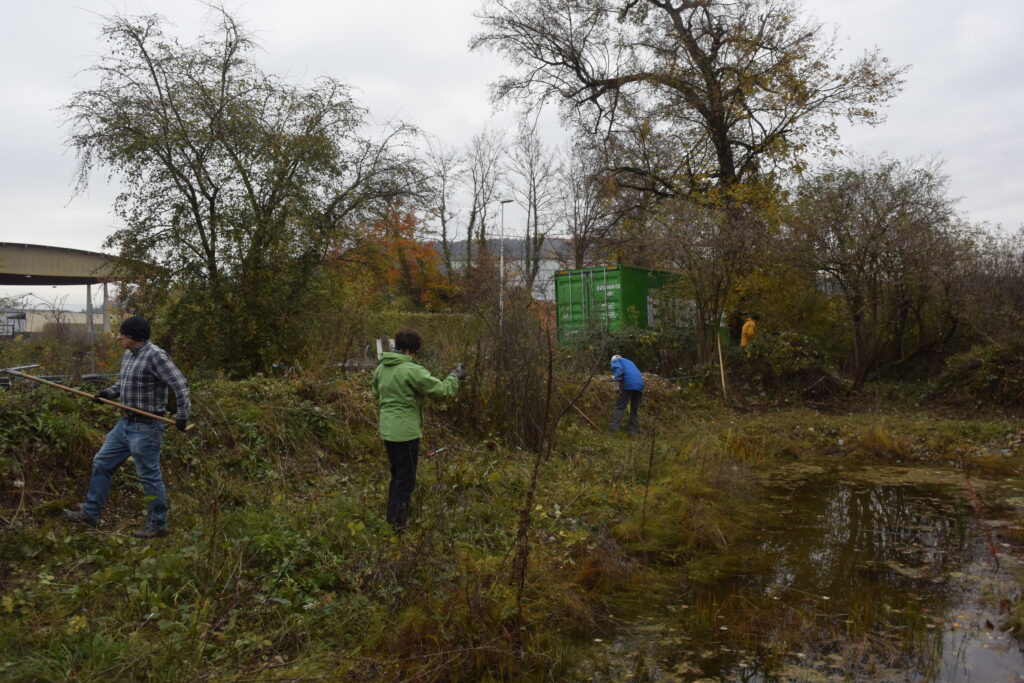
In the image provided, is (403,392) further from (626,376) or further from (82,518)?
(626,376)

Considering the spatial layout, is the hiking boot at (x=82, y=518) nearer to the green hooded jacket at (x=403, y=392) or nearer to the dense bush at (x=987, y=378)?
the green hooded jacket at (x=403, y=392)

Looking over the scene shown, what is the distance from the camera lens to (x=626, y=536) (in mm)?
7012

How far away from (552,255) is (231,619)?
31.1 metres

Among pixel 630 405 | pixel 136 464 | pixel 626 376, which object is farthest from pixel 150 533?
pixel 630 405

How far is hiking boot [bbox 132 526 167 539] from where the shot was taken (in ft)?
20.2

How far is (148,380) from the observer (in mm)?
6320

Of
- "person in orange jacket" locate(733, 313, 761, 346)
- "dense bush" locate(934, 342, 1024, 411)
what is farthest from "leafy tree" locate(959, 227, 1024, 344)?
"person in orange jacket" locate(733, 313, 761, 346)

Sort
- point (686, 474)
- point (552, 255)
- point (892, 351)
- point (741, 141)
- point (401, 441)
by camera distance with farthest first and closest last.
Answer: point (552, 255) → point (741, 141) → point (892, 351) → point (686, 474) → point (401, 441)

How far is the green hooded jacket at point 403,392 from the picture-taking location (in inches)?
254

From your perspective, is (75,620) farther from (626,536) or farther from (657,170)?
(657,170)

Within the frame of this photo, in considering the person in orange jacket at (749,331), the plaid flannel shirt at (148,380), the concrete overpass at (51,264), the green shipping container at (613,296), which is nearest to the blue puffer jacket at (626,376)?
the green shipping container at (613,296)

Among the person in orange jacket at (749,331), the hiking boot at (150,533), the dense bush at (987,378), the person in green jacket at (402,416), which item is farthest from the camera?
the person in orange jacket at (749,331)

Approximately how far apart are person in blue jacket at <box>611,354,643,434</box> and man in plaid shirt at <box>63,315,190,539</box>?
7182mm

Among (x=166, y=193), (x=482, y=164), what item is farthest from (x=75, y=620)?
(x=482, y=164)
